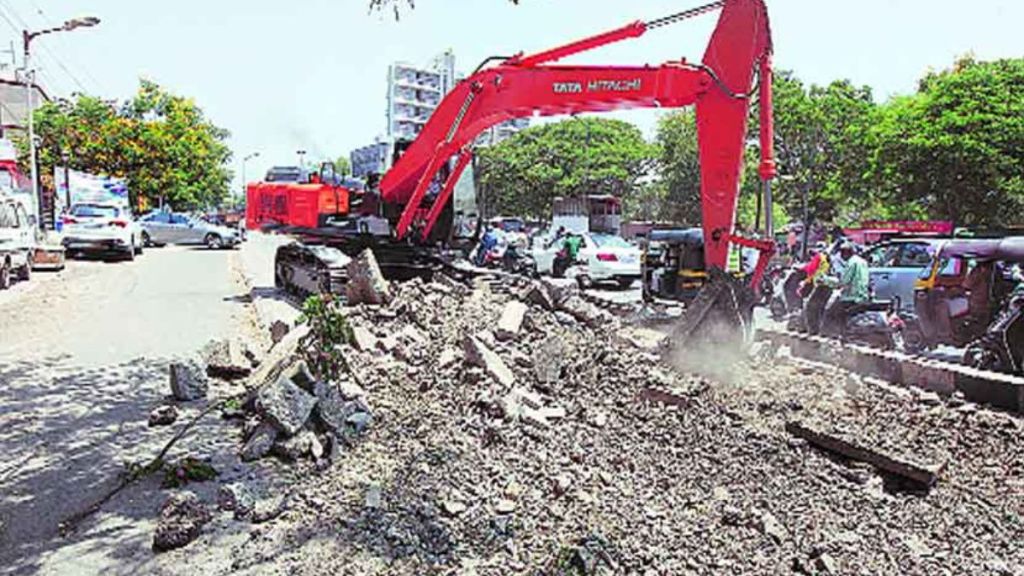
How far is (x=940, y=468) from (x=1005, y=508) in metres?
0.41

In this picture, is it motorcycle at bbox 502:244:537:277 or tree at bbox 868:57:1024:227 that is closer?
motorcycle at bbox 502:244:537:277

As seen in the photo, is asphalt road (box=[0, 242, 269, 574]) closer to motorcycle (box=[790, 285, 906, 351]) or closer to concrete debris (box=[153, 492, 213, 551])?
concrete debris (box=[153, 492, 213, 551])

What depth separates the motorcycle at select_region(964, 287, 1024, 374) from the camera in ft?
23.2

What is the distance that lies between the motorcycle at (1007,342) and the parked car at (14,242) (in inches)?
646

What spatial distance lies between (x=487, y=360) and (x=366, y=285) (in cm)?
412

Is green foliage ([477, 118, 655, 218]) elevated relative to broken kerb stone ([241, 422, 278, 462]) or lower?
elevated

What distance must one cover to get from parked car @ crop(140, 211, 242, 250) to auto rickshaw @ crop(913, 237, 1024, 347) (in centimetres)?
2886

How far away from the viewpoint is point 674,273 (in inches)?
485

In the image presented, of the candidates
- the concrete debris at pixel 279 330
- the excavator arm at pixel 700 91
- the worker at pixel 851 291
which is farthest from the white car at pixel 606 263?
the concrete debris at pixel 279 330

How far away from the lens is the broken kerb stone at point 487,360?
6.17 m

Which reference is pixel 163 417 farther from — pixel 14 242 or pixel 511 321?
pixel 14 242

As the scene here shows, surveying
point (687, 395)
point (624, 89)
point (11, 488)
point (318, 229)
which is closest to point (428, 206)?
point (318, 229)

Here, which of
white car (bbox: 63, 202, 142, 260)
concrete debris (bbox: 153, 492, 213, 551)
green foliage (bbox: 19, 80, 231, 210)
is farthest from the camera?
green foliage (bbox: 19, 80, 231, 210)

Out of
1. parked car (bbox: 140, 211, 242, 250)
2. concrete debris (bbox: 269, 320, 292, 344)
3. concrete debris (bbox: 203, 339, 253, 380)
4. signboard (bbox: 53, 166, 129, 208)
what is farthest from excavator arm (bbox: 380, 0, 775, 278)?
signboard (bbox: 53, 166, 129, 208)
